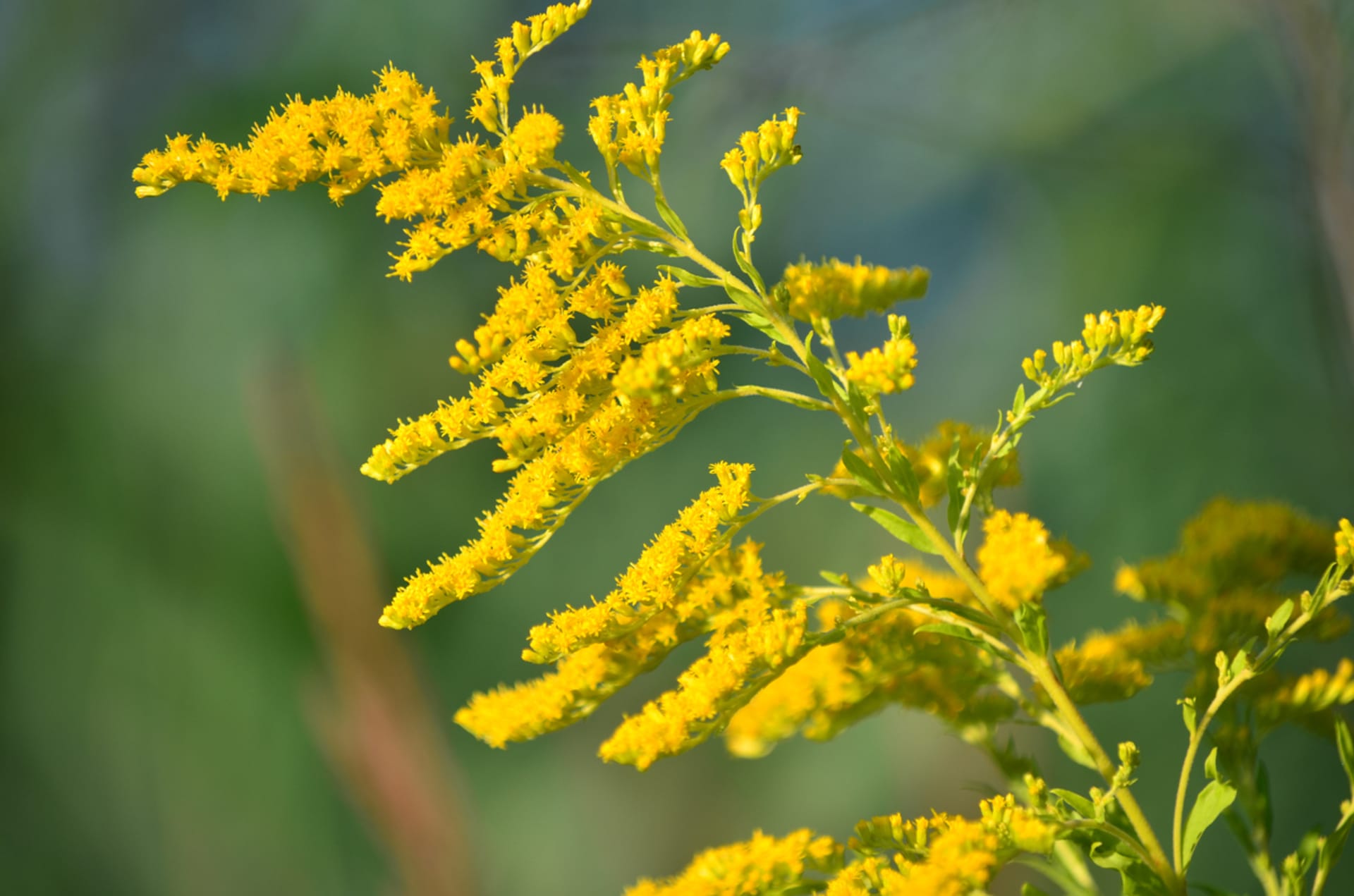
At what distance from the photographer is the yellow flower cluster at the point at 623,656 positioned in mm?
690

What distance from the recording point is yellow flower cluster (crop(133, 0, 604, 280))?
0.61m

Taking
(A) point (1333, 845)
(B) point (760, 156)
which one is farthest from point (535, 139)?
(A) point (1333, 845)

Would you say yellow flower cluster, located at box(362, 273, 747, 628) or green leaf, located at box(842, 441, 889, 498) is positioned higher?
yellow flower cluster, located at box(362, 273, 747, 628)

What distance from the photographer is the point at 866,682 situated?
0.71 meters

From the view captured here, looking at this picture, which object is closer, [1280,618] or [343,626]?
[1280,618]

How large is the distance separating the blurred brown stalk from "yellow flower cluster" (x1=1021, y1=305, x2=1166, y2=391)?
121cm

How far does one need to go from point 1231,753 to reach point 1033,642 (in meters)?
0.33

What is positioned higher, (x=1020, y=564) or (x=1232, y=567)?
(x=1020, y=564)

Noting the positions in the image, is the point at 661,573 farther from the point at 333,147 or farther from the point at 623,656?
the point at 333,147

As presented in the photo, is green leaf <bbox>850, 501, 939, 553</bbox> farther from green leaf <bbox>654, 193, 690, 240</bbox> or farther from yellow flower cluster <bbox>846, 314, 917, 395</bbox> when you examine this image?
green leaf <bbox>654, 193, 690, 240</bbox>

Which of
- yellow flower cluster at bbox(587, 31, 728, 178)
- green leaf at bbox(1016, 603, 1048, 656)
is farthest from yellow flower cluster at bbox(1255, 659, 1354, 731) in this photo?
yellow flower cluster at bbox(587, 31, 728, 178)

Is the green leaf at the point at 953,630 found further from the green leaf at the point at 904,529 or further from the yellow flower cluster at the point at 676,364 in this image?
the yellow flower cluster at the point at 676,364

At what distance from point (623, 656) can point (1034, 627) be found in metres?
0.27

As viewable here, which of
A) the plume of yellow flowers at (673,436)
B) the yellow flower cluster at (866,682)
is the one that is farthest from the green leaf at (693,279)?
the yellow flower cluster at (866,682)
